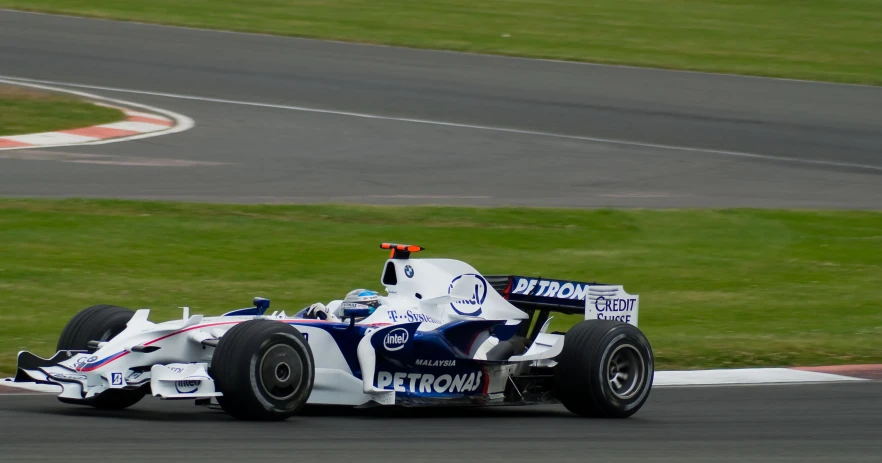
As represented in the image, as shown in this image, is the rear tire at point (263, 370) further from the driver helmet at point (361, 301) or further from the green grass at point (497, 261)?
the green grass at point (497, 261)

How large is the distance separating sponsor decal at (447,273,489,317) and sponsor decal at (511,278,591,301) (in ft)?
0.95

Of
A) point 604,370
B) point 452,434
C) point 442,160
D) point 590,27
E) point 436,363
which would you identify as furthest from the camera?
point 590,27

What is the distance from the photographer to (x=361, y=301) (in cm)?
783

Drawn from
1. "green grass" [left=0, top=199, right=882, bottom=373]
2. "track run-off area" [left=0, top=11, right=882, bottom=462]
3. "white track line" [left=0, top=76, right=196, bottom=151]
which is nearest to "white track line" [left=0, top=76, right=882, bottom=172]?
"track run-off area" [left=0, top=11, right=882, bottom=462]

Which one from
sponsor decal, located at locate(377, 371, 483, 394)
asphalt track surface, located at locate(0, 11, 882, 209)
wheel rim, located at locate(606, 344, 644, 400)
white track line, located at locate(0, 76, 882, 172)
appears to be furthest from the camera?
white track line, located at locate(0, 76, 882, 172)

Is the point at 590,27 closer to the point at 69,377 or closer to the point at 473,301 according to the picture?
the point at 473,301

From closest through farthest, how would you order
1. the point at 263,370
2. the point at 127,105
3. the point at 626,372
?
the point at 263,370 < the point at 626,372 < the point at 127,105

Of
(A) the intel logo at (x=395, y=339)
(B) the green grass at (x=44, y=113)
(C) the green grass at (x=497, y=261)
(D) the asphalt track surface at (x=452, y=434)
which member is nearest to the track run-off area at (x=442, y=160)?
(D) the asphalt track surface at (x=452, y=434)

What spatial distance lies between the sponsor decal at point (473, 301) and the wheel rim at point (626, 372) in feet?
2.61

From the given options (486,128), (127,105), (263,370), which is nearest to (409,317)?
(263,370)

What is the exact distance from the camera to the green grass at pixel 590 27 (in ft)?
96.0

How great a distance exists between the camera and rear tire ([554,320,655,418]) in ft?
25.7

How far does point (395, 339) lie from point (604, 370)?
1150 millimetres

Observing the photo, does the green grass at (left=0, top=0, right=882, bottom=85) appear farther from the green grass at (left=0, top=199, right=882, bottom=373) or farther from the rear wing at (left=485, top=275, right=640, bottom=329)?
the rear wing at (left=485, top=275, right=640, bottom=329)
